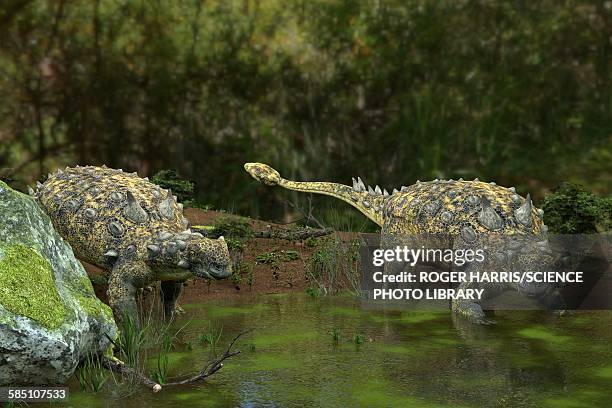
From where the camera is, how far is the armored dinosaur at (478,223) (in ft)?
25.2

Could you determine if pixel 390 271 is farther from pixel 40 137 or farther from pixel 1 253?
pixel 40 137

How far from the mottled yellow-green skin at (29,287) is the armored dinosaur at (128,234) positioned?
1475 millimetres

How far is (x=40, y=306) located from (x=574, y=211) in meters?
6.77

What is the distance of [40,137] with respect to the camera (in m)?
14.4

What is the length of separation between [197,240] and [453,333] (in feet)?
7.30

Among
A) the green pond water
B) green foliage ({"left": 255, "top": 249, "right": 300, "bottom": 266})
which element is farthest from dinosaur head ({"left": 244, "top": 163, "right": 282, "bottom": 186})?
the green pond water

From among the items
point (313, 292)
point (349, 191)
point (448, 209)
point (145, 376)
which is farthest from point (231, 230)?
point (145, 376)

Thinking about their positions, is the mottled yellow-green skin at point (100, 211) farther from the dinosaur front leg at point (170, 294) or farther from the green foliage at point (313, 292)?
the green foliage at point (313, 292)

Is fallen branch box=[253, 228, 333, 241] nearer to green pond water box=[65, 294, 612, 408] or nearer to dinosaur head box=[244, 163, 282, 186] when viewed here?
dinosaur head box=[244, 163, 282, 186]

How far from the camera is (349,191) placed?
989cm

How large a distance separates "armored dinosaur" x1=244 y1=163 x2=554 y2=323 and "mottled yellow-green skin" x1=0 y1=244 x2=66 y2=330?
3860 millimetres

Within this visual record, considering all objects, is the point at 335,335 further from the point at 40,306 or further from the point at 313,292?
the point at 40,306

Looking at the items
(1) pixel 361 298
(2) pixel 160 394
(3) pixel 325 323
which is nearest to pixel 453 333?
(3) pixel 325 323

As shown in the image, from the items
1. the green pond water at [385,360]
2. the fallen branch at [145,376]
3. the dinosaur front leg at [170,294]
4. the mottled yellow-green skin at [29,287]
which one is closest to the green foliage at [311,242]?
the green pond water at [385,360]
